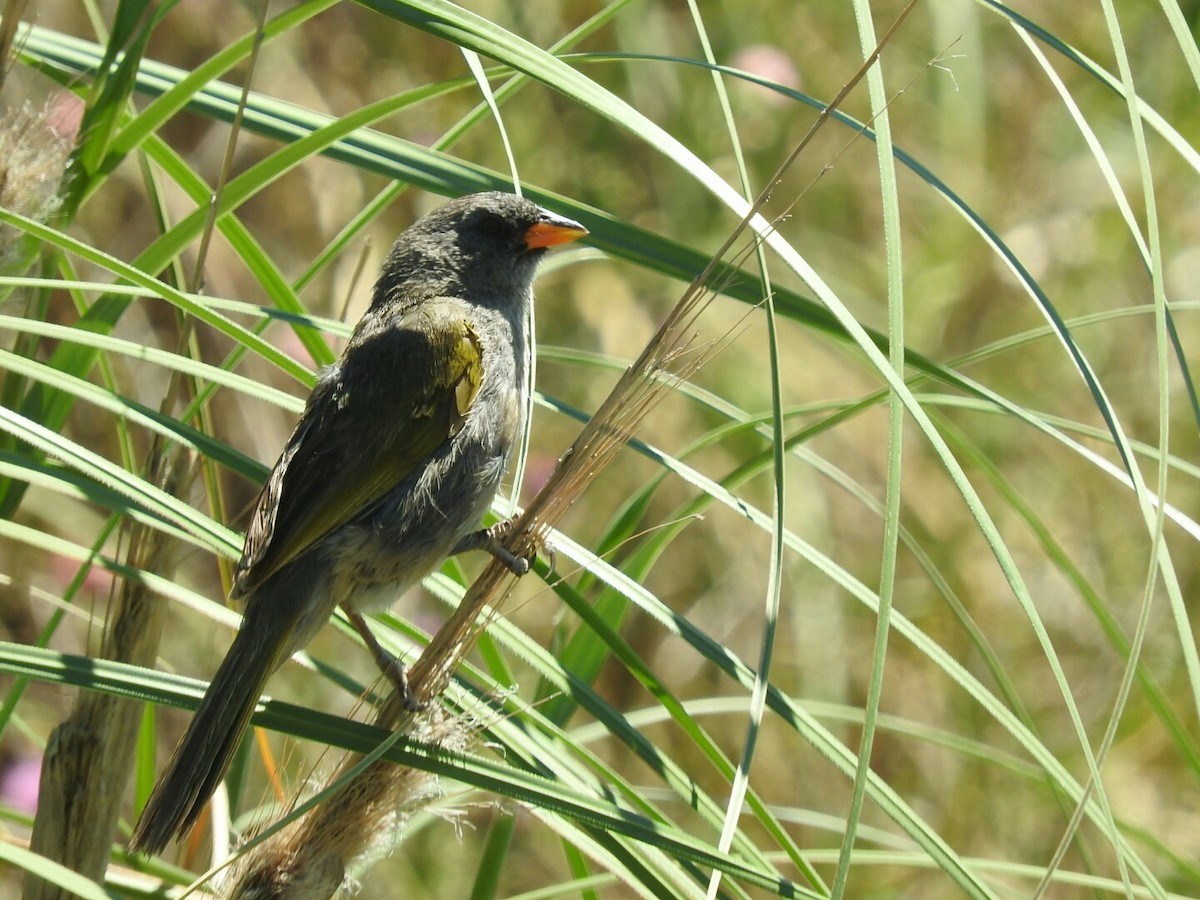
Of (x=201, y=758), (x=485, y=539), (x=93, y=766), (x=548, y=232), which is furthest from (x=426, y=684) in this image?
(x=548, y=232)

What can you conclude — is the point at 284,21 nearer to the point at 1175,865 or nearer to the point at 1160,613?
the point at 1175,865

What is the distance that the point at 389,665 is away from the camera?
2064 millimetres

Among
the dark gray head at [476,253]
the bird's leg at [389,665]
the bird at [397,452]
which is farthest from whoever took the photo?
the dark gray head at [476,253]

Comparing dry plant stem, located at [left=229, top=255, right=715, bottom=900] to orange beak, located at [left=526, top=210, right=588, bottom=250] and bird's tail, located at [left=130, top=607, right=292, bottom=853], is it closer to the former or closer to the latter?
bird's tail, located at [left=130, top=607, right=292, bottom=853]

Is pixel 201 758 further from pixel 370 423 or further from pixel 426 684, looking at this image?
pixel 370 423

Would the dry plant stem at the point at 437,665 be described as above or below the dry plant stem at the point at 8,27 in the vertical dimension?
below

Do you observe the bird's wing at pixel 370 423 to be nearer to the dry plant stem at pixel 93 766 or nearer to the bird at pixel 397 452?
the bird at pixel 397 452

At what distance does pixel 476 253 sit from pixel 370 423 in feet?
2.15

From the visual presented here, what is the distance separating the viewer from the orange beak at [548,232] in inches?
115

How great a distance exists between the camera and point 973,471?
479 cm

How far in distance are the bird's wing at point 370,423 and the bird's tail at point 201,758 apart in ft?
1.07

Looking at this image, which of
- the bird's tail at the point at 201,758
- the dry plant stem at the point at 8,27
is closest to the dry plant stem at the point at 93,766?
the bird's tail at the point at 201,758

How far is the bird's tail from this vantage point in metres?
1.90

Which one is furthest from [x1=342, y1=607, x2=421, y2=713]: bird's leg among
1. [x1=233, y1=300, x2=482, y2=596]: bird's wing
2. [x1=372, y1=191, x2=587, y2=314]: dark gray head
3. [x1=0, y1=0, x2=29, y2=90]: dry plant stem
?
[x1=0, y1=0, x2=29, y2=90]: dry plant stem
